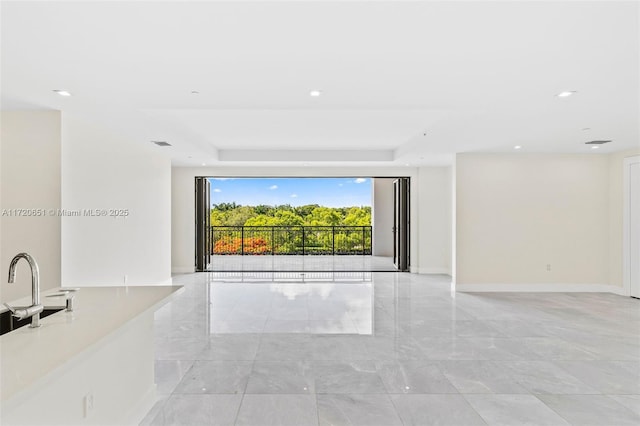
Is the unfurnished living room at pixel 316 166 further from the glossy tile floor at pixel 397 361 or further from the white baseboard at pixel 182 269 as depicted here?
the white baseboard at pixel 182 269

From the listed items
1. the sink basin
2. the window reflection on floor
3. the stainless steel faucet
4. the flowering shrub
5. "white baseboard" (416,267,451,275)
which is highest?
the stainless steel faucet

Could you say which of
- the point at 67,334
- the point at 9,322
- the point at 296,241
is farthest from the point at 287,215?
→ the point at 67,334

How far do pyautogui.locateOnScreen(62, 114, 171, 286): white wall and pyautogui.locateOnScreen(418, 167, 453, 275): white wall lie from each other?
553cm

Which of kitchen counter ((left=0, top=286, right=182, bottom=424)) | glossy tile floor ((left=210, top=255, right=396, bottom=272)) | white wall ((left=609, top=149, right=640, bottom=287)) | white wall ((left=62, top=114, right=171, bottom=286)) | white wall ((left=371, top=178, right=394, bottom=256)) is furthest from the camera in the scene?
white wall ((left=371, top=178, right=394, bottom=256))

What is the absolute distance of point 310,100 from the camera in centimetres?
365

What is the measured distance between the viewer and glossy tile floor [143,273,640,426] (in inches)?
107

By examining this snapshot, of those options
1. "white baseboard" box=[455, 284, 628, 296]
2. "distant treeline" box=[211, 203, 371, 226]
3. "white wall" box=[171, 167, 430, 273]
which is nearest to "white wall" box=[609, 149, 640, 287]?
"white baseboard" box=[455, 284, 628, 296]

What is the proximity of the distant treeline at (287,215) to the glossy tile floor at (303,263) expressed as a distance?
188cm

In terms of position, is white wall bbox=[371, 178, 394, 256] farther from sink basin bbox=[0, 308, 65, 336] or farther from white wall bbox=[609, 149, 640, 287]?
sink basin bbox=[0, 308, 65, 336]

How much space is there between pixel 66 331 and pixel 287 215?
41.4ft

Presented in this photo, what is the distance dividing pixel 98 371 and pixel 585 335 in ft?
16.3

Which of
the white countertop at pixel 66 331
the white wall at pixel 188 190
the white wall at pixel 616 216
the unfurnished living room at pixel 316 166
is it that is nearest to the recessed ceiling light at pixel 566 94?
the unfurnished living room at pixel 316 166

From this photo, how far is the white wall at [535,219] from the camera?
22.9 feet

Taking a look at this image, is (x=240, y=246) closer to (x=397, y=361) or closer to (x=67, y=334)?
(x=397, y=361)
